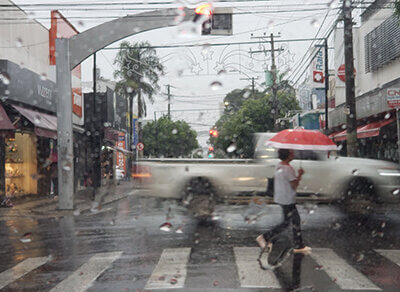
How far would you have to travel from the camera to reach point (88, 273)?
21.3 ft

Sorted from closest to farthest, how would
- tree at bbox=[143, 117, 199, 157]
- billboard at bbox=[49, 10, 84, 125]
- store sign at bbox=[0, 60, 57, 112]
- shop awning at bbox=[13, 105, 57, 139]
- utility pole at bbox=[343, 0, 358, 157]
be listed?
store sign at bbox=[0, 60, 57, 112] → shop awning at bbox=[13, 105, 57, 139] → utility pole at bbox=[343, 0, 358, 157] → billboard at bbox=[49, 10, 84, 125] → tree at bbox=[143, 117, 199, 157]

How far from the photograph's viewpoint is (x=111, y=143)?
33.9m

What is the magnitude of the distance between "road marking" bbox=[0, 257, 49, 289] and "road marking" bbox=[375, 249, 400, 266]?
5020 millimetres

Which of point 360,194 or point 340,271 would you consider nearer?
point 340,271

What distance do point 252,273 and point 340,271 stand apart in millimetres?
1133

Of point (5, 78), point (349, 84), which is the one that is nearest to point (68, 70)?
point (5, 78)

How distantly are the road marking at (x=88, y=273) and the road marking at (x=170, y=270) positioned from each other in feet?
2.41

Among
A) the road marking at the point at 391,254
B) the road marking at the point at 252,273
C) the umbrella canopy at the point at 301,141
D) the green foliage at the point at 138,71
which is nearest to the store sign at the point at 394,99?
the umbrella canopy at the point at 301,141

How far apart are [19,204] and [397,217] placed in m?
12.6

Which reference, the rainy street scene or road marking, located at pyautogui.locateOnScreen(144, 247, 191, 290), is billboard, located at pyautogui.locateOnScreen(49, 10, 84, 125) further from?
road marking, located at pyautogui.locateOnScreen(144, 247, 191, 290)

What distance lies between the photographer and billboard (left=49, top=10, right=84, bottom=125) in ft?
74.0

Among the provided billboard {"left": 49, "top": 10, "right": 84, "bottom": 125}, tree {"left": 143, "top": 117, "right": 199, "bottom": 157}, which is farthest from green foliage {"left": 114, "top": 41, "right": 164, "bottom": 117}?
tree {"left": 143, "top": 117, "right": 199, "bottom": 157}

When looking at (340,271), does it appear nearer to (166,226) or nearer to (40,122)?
(166,226)

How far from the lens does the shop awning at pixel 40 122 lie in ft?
55.5
